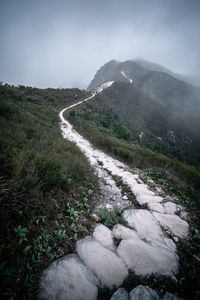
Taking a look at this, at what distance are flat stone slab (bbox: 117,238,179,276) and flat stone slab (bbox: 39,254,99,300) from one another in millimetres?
614

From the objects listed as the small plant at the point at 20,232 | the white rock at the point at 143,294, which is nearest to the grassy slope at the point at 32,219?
the small plant at the point at 20,232

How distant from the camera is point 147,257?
5.88 ft

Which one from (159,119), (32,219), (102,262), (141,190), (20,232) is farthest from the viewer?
(159,119)

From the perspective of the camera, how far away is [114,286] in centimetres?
141

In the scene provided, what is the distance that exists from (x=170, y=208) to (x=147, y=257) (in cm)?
180

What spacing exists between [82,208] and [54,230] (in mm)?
822

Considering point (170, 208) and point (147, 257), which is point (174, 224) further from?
point (147, 257)

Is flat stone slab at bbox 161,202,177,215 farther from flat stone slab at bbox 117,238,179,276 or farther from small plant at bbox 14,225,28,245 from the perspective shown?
small plant at bbox 14,225,28,245

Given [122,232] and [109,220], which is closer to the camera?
[122,232]

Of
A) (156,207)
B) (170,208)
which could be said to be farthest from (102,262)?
(170,208)

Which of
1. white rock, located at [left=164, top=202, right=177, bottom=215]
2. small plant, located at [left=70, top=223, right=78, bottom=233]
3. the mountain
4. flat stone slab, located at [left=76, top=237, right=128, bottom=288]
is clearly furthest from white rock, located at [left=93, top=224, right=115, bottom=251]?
the mountain

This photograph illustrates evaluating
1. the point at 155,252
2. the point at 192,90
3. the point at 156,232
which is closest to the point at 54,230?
the point at 155,252

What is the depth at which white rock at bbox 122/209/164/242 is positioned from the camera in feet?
7.55

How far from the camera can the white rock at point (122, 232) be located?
2.13 m
